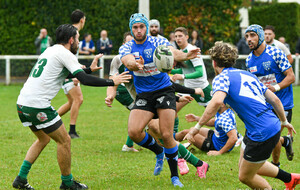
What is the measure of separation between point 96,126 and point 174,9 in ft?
39.9

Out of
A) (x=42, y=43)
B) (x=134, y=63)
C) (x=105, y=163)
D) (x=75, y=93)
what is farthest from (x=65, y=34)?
(x=42, y=43)

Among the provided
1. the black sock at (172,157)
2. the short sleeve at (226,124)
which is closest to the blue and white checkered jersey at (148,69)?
the black sock at (172,157)

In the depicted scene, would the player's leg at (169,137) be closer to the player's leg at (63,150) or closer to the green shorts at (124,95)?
the player's leg at (63,150)

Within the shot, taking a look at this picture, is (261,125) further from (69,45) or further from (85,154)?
(85,154)

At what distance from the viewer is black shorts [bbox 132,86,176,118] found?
641cm

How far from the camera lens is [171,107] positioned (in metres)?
6.42

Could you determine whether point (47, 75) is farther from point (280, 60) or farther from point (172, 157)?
Answer: point (280, 60)

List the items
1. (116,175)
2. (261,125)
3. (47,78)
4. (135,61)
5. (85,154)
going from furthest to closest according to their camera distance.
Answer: (85,154) < (116,175) < (135,61) < (47,78) < (261,125)

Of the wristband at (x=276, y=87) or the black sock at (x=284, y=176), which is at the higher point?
the wristband at (x=276, y=87)

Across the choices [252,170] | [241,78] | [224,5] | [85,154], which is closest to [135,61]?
[241,78]

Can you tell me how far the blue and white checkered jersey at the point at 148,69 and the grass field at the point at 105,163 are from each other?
1.24 metres

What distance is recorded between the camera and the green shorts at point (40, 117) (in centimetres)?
573

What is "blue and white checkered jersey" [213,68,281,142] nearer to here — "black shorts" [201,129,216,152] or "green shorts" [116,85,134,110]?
"black shorts" [201,129,216,152]

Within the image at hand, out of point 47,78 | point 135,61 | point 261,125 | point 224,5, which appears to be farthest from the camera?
point 224,5
